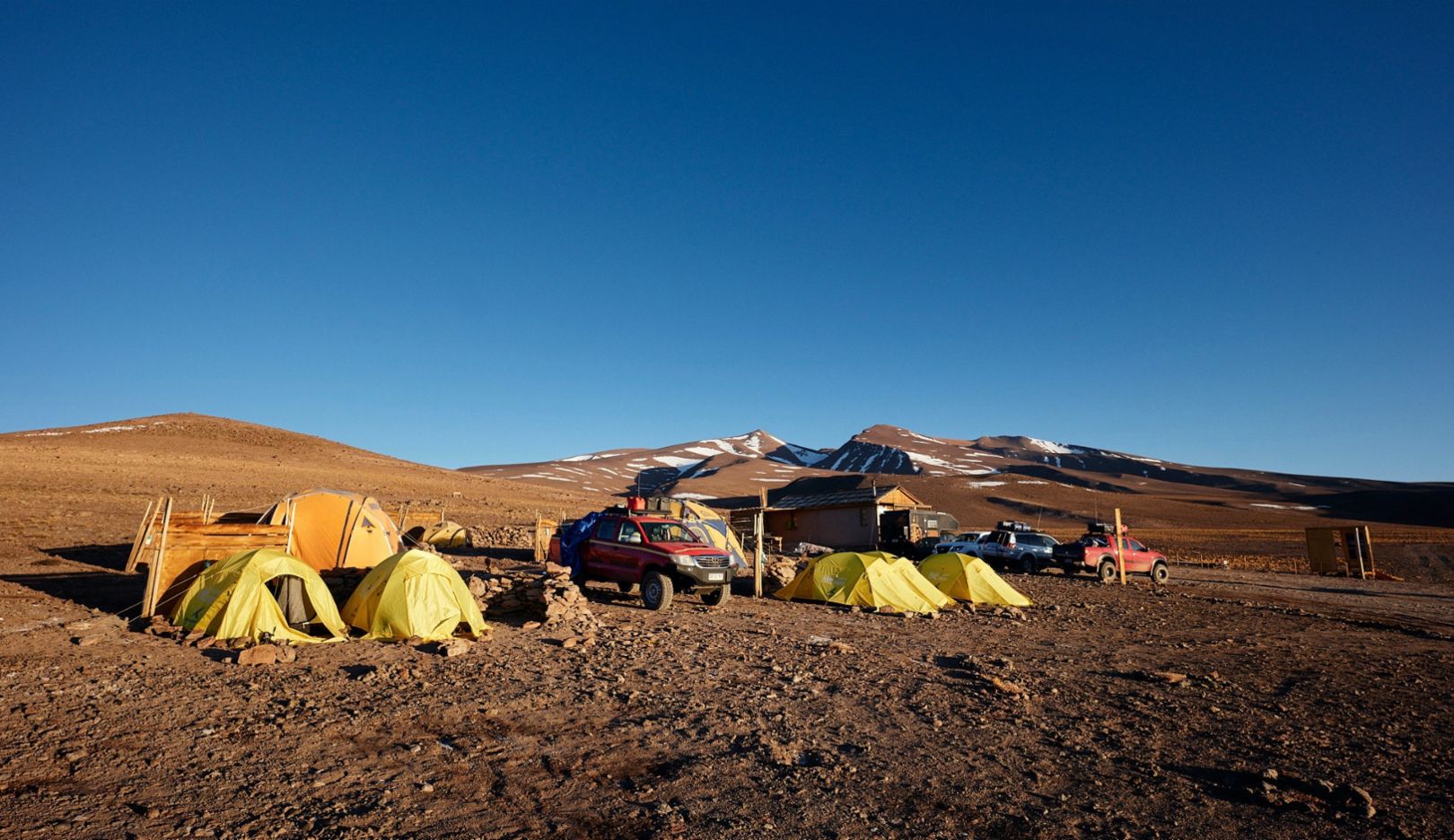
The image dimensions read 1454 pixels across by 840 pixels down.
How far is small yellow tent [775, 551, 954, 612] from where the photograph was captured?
16172 mm

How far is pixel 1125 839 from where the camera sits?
16.1 feet

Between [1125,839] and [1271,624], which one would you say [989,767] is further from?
[1271,624]

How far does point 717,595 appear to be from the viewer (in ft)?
53.7

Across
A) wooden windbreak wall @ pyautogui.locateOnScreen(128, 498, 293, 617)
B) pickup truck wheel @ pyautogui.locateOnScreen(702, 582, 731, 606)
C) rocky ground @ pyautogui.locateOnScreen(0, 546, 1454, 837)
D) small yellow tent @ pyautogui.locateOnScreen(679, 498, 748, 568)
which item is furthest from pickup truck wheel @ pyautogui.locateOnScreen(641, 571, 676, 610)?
wooden windbreak wall @ pyautogui.locateOnScreen(128, 498, 293, 617)

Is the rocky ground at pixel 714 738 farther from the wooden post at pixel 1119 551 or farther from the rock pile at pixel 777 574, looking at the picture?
the wooden post at pixel 1119 551

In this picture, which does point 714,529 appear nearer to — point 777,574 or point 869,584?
point 777,574

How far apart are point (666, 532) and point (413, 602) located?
19.4 ft

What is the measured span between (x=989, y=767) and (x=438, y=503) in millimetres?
43343

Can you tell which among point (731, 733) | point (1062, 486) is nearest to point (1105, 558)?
point (731, 733)

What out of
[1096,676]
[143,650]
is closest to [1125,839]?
[1096,676]

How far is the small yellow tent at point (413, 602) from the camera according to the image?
36.6ft

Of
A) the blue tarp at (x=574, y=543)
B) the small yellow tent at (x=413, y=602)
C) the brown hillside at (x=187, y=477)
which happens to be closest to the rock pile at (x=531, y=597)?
the small yellow tent at (x=413, y=602)

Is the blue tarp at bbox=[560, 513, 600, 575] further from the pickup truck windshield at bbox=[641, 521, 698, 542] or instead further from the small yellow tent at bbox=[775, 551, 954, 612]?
the small yellow tent at bbox=[775, 551, 954, 612]

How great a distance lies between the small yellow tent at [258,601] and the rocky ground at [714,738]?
57cm
